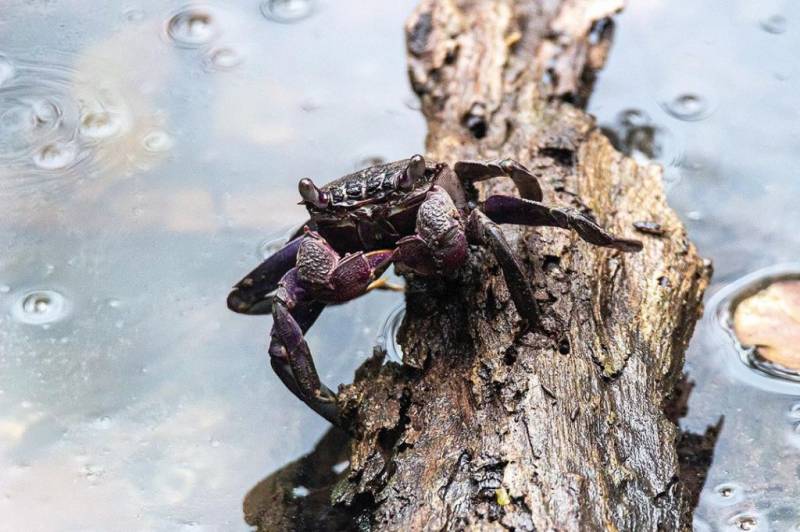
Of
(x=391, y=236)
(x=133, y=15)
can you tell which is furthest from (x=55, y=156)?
(x=391, y=236)

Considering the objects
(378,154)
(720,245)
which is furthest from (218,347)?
(720,245)

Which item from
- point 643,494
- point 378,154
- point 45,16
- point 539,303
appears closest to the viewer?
point 643,494

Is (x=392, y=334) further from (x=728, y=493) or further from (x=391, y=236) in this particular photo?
(x=728, y=493)

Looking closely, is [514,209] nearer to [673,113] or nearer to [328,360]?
[328,360]

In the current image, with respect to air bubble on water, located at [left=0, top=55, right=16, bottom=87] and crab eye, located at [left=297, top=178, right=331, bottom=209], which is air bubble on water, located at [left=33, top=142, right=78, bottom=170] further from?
crab eye, located at [left=297, top=178, right=331, bottom=209]

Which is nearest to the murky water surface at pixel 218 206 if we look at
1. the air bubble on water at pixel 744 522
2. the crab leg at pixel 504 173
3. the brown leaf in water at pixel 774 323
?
A: the air bubble on water at pixel 744 522

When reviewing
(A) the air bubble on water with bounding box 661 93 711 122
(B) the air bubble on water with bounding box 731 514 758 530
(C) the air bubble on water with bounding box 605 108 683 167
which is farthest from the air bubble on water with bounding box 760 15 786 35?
(B) the air bubble on water with bounding box 731 514 758 530

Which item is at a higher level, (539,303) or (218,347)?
(218,347)
